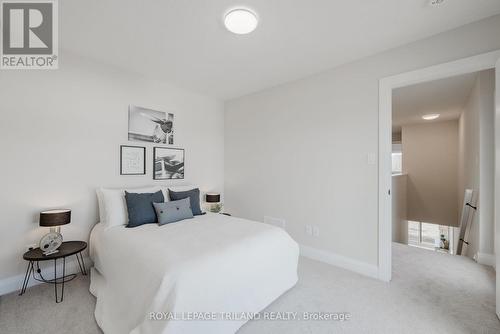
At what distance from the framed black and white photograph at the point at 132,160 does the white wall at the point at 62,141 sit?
7 cm

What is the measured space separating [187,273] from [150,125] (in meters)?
2.53

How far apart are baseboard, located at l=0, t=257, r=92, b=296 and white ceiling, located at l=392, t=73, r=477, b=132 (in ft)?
17.1

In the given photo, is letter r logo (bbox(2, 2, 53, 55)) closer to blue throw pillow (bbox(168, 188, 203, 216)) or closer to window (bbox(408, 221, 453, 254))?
blue throw pillow (bbox(168, 188, 203, 216))

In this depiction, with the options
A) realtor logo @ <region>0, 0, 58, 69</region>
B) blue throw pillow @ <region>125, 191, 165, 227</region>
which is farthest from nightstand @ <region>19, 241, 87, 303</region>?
realtor logo @ <region>0, 0, 58, 69</region>

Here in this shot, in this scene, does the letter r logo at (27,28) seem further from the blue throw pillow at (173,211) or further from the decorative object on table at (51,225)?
the blue throw pillow at (173,211)

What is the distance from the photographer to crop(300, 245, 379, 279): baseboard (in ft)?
8.29

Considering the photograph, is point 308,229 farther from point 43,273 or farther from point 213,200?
point 43,273

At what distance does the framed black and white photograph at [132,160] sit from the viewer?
2965 mm

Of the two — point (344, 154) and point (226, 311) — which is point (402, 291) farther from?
point (226, 311)

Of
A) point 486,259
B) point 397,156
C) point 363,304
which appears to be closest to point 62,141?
point 363,304

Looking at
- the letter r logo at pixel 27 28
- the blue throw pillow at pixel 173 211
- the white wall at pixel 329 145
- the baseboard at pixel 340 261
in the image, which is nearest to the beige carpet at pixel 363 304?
the baseboard at pixel 340 261

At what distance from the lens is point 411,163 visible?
5871 millimetres

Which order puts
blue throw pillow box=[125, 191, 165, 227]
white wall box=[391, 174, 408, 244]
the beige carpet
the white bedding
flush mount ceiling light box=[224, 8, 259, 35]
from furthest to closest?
white wall box=[391, 174, 408, 244]
blue throw pillow box=[125, 191, 165, 227]
flush mount ceiling light box=[224, 8, 259, 35]
the beige carpet
the white bedding

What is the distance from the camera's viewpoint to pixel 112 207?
8.29 feet
